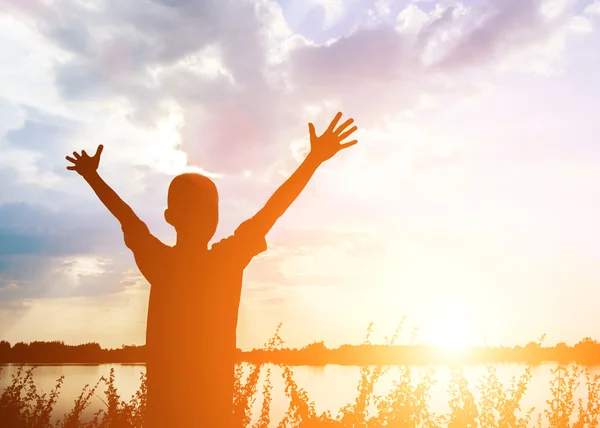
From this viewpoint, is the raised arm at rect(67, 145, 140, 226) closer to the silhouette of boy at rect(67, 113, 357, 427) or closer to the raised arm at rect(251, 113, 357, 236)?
the silhouette of boy at rect(67, 113, 357, 427)

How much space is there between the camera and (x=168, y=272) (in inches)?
128

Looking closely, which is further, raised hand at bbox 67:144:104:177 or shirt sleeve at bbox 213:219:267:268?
raised hand at bbox 67:144:104:177

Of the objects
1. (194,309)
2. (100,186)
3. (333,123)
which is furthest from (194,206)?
(333,123)

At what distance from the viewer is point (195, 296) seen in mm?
3170

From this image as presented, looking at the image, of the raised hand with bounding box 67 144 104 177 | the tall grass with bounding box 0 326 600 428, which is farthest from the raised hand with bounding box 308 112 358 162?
the tall grass with bounding box 0 326 600 428

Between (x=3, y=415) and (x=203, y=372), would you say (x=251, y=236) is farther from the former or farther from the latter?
(x=3, y=415)

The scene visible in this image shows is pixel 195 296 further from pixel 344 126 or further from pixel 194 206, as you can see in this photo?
Answer: pixel 344 126

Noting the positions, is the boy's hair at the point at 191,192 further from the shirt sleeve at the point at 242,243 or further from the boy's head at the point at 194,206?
the shirt sleeve at the point at 242,243

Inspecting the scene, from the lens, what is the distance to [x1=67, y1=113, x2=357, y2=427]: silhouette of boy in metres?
3.03

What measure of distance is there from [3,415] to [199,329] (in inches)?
580

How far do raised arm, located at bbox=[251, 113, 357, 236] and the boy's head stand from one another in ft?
0.87

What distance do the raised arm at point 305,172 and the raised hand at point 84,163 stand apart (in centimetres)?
140

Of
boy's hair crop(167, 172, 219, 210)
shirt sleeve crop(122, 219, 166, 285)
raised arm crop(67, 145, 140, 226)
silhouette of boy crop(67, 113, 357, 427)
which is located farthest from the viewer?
raised arm crop(67, 145, 140, 226)

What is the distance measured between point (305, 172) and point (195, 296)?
3.27 ft
